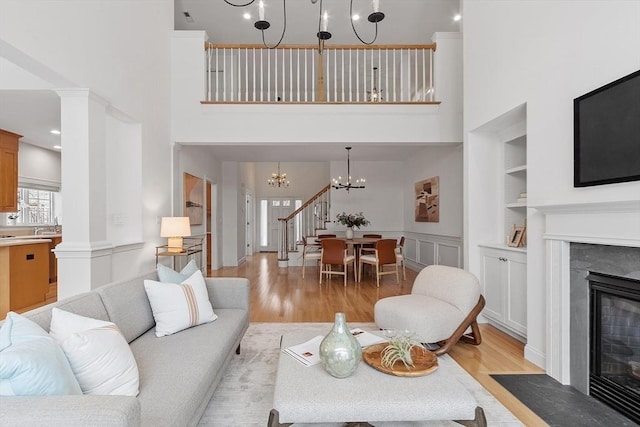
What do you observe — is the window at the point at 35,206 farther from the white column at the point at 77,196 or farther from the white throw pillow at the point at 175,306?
the white throw pillow at the point at 175,306

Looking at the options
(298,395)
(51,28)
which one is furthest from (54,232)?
(298,395)

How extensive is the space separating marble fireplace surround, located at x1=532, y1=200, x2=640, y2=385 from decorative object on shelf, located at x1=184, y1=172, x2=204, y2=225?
4839 millimetres

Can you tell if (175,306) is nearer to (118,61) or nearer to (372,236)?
(118,61)

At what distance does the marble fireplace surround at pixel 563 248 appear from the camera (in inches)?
86.7

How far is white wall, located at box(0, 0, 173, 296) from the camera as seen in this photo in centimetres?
251

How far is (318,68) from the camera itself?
5219 millimetres

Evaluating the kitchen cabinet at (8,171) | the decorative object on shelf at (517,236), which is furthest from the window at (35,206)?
the decorative object on shelf at (517,236)

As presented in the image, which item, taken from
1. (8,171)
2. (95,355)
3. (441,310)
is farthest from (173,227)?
(8,171)

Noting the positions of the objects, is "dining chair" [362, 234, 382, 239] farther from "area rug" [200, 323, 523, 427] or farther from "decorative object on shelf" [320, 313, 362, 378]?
"decorative object on shelf" [320, 313, 362, 378]

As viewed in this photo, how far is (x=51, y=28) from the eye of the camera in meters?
2.65

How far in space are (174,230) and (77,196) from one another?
1338mm

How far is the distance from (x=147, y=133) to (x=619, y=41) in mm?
4575

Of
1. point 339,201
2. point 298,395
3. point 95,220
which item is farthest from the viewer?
point 339,201

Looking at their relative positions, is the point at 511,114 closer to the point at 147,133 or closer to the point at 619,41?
the point at 619,41
